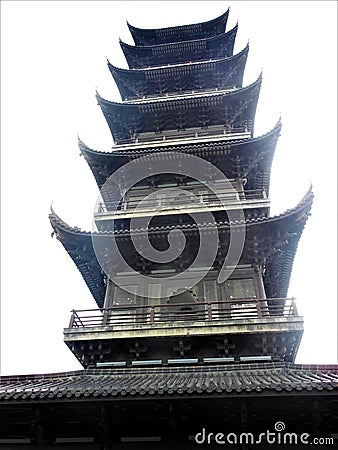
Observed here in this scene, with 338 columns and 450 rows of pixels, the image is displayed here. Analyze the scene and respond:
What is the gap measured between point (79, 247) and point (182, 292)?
3.70m

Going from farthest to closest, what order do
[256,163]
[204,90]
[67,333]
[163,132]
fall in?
[204,90], [163,132], [256,163], [67,333]

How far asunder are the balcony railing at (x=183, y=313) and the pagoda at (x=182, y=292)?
0.21ft

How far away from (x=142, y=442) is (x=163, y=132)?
13859 mm

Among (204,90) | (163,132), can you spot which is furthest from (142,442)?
(204,90)

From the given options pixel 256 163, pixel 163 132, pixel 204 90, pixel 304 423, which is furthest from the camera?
pixel 204 90

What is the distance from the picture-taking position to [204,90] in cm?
2139

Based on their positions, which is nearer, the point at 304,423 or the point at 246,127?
the point at 304,423

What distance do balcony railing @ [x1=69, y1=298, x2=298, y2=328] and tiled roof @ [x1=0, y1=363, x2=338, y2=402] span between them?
132 cm

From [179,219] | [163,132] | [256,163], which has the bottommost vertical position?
[179,219]

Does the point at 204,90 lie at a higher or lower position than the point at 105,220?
higher

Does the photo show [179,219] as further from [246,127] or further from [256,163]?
[246,127]

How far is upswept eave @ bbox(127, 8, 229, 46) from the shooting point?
25.1 m

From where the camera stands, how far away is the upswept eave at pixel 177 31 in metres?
25.1

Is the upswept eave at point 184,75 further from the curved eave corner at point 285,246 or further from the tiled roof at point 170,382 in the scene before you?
the tiled roof at point 170,382
